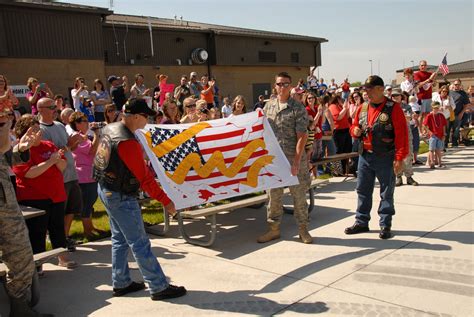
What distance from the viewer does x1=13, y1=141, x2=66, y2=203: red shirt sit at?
4839 mm

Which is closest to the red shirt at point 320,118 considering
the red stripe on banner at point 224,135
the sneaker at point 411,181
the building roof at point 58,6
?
the sneaker at point 411,181

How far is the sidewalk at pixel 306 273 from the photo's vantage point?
159 inches

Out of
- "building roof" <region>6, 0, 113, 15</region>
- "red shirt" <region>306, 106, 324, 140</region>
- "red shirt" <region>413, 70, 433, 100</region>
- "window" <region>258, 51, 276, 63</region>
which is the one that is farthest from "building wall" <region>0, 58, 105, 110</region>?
"red shirt" <region>413, 70, 433, 100</region>

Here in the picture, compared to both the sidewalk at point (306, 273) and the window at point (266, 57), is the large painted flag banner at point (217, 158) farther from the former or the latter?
the window at point (266, 57)

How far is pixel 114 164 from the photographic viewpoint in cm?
412

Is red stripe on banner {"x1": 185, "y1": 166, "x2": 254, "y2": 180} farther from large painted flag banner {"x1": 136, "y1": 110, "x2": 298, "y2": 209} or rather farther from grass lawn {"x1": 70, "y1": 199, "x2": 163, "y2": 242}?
grass lawn {"x1": 70, "y1": 199, "x2": 163, "y2": 242}

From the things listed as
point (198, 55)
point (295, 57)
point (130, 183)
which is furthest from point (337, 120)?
point (295, 57)

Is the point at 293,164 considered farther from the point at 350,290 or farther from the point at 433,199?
the point at 433,199

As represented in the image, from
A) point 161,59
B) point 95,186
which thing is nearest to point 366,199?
point 95,186

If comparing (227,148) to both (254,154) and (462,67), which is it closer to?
(254,154)

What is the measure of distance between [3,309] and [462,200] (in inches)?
281

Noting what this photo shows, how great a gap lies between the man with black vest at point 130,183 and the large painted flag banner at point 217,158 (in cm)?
141

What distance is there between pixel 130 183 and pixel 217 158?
2066mm

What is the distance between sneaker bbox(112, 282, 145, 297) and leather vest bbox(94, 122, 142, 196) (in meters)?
1.01
